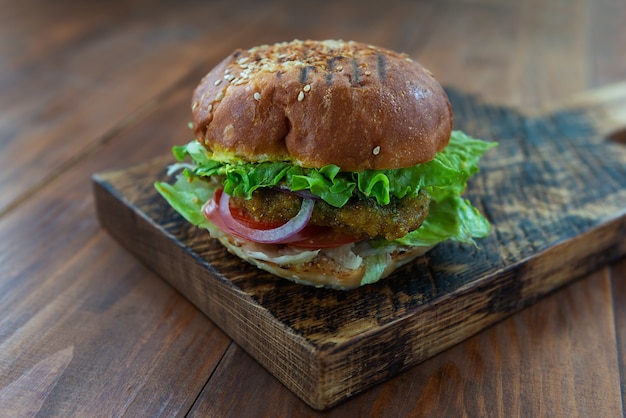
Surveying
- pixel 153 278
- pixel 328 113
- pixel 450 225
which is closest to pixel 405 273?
pixel 450 225

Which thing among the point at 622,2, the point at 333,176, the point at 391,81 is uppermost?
the point at 391,81

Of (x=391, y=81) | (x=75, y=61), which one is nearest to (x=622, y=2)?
(x=75, y=61)

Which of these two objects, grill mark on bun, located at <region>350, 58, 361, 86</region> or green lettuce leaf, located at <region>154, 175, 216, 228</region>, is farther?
green lettuce leaf, located at <region>154, 175, 216, 228</region>

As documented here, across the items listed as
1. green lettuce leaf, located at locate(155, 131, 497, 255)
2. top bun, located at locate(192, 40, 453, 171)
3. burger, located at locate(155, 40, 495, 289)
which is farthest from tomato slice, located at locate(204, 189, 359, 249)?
top bun, located at locate(192, 40, 453, 171)

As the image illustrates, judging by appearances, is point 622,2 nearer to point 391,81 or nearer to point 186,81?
point 186,81

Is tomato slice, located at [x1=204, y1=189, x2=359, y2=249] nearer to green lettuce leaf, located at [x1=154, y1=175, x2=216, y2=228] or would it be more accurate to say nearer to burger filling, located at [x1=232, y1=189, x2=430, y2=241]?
burger filling, located at [x1=232, y1=189, x2=430, y2=241]

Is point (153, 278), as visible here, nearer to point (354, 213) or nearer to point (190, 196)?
point (190, 196)
